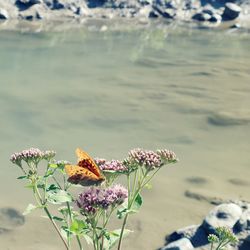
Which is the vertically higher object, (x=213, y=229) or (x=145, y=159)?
(x=145, y=159)

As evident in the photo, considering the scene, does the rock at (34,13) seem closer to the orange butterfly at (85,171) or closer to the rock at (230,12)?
the rock at (230,12)

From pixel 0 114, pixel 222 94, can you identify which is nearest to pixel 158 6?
pixel 222 94

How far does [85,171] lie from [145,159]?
523 millimetres

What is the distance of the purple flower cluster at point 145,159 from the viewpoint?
357cm

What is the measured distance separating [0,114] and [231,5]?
21.0 meters

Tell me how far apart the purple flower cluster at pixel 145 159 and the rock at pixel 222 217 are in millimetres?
3688

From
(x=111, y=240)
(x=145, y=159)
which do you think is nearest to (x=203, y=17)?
(x=111, y=240)

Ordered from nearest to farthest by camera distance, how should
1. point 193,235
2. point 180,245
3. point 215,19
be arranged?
point 180,245 < point 193,235 < point 215,19

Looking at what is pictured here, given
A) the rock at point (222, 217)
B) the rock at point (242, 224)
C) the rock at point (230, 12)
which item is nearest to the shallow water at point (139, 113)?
the rock at point (222, 217)

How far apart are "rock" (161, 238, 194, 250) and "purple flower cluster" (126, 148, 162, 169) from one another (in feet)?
11.3

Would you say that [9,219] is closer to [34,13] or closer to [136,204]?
[136,204]

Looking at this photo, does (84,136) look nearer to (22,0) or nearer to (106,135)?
(106,135)

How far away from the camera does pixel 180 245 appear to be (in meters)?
6.83

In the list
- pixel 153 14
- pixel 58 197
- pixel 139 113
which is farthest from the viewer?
pixel 153 14
